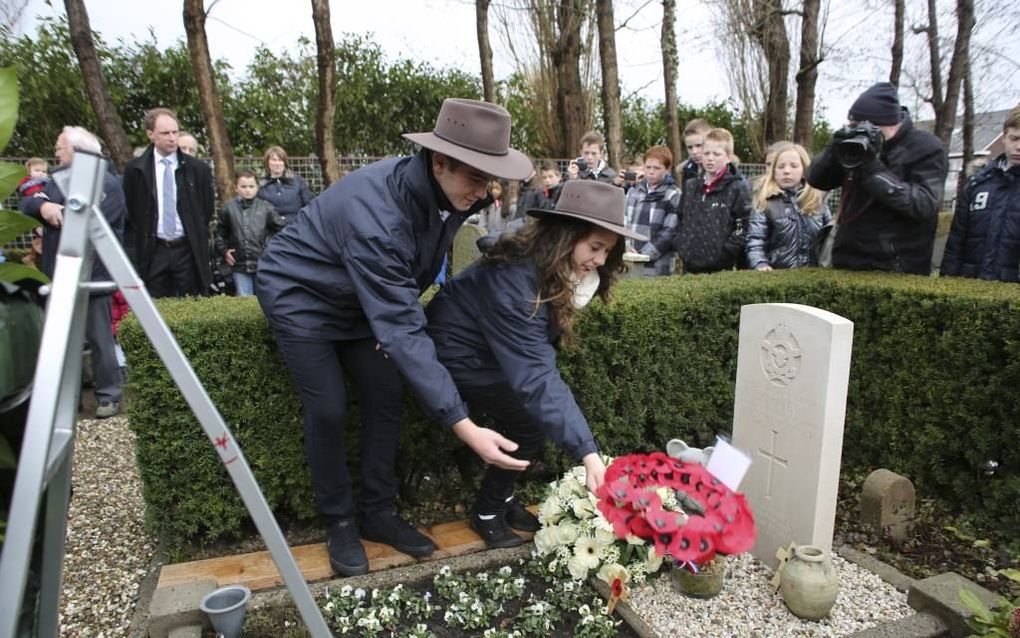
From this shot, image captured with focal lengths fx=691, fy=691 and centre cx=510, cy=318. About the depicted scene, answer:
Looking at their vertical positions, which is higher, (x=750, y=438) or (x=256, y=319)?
(x=256, y=319)

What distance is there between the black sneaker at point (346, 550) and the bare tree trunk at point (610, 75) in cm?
848

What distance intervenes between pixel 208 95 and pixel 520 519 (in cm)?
676

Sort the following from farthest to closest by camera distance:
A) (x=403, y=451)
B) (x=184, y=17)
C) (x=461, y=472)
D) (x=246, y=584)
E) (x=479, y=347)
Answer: (x=184, y=17), (x=461, y=472), (x=403, y=451), (x=479, y=347), (x=246, y=584)

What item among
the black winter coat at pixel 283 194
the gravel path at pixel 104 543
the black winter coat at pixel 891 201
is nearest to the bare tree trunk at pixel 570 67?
the black winter coat at pixel 283 194

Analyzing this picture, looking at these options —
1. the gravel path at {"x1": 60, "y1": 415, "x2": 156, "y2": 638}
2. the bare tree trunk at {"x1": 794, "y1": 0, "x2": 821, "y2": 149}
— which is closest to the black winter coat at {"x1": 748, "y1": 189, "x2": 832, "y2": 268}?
the gravel path at {"x1": 60, "y1": 415, "x2": 156, "y2": 638}

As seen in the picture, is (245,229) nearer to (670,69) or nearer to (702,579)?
(702,579)

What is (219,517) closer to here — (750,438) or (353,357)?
(353,357)

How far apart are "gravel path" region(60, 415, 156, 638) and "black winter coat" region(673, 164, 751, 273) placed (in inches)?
159

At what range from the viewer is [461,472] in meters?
3.59

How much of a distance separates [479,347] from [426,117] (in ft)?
43.3

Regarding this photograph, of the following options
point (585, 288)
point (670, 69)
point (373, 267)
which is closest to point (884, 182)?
point (585, 288)

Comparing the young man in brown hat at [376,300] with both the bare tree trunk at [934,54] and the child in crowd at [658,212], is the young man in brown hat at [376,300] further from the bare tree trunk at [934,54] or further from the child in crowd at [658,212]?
the bare tree trunk at [934,54]

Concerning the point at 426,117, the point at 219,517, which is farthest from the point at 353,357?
the point at 426,117

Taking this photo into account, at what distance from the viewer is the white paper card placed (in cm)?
247
